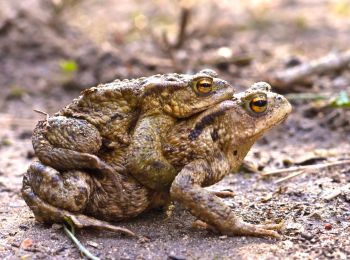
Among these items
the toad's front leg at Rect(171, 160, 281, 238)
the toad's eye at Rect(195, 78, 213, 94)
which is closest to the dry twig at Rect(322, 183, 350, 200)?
the toad's front leg at Rect(171, 160, 281, 238)

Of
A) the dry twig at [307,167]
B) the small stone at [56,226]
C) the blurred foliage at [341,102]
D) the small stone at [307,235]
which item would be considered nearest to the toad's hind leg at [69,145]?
the small stone at [56,226]

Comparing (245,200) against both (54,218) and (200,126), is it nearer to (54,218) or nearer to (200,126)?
(200,126)

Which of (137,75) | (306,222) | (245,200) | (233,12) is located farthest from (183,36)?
(306,222)

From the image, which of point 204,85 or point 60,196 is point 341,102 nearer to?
point 204,85

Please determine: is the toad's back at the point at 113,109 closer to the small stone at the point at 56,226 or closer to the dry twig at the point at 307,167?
the small stone at the point at 56,226

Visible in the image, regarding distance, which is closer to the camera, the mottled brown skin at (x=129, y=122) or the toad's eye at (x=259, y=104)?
the mottled brown skin at (x=129, y=122)

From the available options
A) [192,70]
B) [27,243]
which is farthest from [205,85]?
[192,70]
